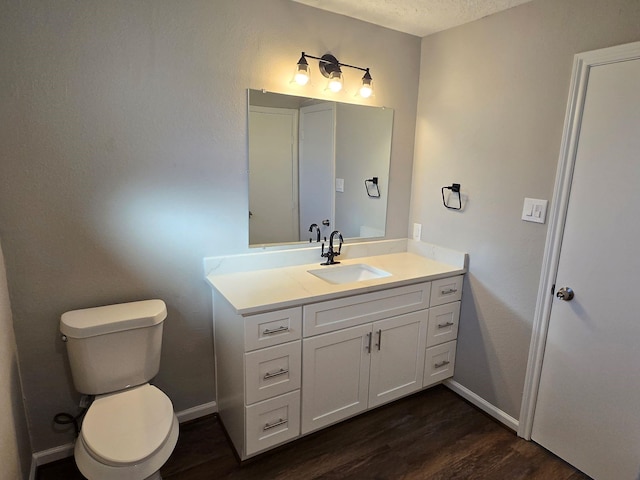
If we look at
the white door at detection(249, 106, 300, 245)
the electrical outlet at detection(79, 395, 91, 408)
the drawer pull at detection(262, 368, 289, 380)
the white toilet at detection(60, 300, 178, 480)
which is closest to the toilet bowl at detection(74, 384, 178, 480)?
the white toilet at detection(60, 300, 178, 480)

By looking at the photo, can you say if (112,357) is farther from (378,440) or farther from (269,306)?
(378,440)

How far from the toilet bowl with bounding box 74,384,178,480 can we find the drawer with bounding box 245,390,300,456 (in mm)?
353

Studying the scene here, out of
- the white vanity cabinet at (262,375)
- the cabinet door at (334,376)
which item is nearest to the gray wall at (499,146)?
the cabinet door at (334,376)

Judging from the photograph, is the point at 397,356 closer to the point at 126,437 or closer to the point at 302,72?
the point at 126,437

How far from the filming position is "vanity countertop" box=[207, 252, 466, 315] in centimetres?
167

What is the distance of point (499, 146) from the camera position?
204cm

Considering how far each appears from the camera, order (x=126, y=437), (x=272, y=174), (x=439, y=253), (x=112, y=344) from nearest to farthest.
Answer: (x=126, y=437) → (x=112, y=344) → (x=272, y=174) → (x=439, y=253)

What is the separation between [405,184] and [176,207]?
5.06ft

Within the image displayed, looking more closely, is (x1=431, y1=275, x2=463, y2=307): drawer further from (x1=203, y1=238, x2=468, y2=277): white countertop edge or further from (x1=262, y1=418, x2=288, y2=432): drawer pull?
(x1=262, y1=418, x2=288, y2=432): drawer pull

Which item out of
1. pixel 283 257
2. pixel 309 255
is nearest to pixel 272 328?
pixel 283 257

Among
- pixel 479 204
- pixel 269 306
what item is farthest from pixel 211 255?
pixel 479 204

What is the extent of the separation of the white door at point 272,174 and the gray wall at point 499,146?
0.95 meters

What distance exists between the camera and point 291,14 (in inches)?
77.6

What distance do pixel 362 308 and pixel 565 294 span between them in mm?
991
